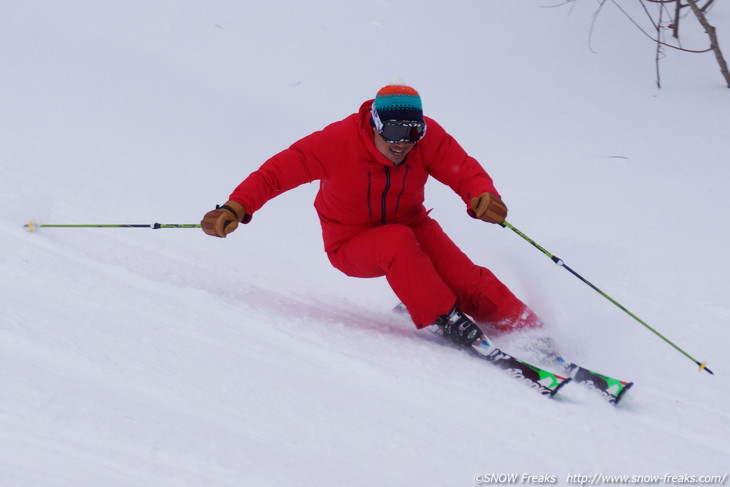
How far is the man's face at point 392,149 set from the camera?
3.34m

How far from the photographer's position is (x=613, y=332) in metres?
3.68

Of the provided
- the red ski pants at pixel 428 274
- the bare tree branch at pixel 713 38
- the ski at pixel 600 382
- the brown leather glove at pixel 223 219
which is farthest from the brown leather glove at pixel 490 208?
the bare tree branch at pixel 713 38

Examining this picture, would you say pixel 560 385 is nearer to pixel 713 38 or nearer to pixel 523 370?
pixel 523 370

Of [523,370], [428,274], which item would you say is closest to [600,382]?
[523,370]

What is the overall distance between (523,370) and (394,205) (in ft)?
3.29

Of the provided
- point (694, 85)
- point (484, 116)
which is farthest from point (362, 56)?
point (694, 85)

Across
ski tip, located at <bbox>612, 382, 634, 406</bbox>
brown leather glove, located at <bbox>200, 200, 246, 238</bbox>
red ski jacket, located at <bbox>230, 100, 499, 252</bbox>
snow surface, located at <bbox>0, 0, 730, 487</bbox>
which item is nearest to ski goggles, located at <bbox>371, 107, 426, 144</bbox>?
red ski jacket, located at <bbox>230, 100, 499, 252</bbox>

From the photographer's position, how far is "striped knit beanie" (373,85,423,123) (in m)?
3.28

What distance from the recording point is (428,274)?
3.28 metres

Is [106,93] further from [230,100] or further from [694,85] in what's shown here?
[694,85]

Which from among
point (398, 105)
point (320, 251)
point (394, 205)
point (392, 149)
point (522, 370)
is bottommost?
point (522, 370)

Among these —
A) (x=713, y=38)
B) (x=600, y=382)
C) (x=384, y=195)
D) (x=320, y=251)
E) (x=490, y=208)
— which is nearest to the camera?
(x=600, y=382)

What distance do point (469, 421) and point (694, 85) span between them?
5745mm

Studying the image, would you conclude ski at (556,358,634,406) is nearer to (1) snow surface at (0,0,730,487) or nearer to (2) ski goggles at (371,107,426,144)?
(1) snow surface at (0,0,730,487)
